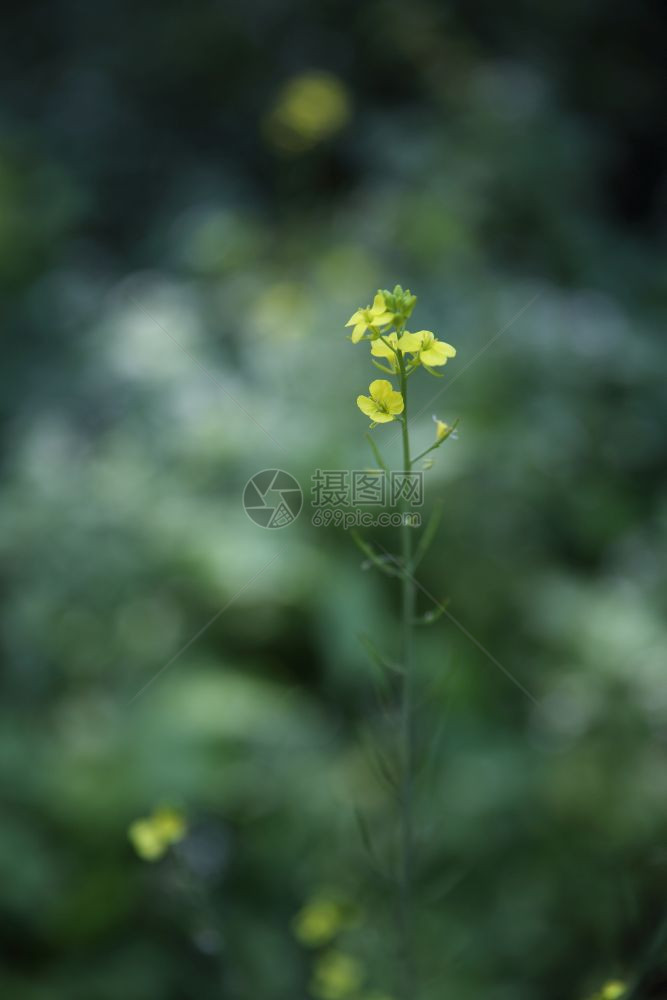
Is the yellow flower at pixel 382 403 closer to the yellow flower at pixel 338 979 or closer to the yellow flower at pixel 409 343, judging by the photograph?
the yellow flower at pixel 409 343

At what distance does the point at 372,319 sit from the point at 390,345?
0.03 m

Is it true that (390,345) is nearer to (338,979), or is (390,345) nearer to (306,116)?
(338,979)

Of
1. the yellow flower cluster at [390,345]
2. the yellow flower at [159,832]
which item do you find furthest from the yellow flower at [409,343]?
the yellow flower at [159,832]

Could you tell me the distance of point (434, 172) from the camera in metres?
3.78

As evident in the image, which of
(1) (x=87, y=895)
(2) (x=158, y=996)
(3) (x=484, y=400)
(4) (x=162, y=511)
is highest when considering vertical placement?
(3) (x=484, y=400)

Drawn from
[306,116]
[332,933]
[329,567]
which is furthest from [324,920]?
[306,116]

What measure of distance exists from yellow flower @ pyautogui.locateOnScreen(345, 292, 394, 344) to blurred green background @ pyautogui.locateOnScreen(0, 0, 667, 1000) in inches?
17.6

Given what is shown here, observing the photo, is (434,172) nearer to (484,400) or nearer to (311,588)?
(484,400)

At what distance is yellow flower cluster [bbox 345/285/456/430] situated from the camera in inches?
29.1

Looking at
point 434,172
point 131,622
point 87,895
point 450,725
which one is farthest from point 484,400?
point 87,895

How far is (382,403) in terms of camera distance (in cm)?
77

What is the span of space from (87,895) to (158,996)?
10.5 inches

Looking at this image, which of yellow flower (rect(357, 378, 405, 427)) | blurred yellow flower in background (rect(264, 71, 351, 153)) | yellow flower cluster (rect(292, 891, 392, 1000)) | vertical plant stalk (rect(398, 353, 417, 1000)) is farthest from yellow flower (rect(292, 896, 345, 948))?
blurred yellow flower in background (rect(264, 71, 351, 153))

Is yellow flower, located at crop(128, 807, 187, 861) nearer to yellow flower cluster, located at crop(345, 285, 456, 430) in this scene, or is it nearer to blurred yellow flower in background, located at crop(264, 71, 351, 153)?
yellow flower cluster, located at crop(345, 285, 456, 430)
